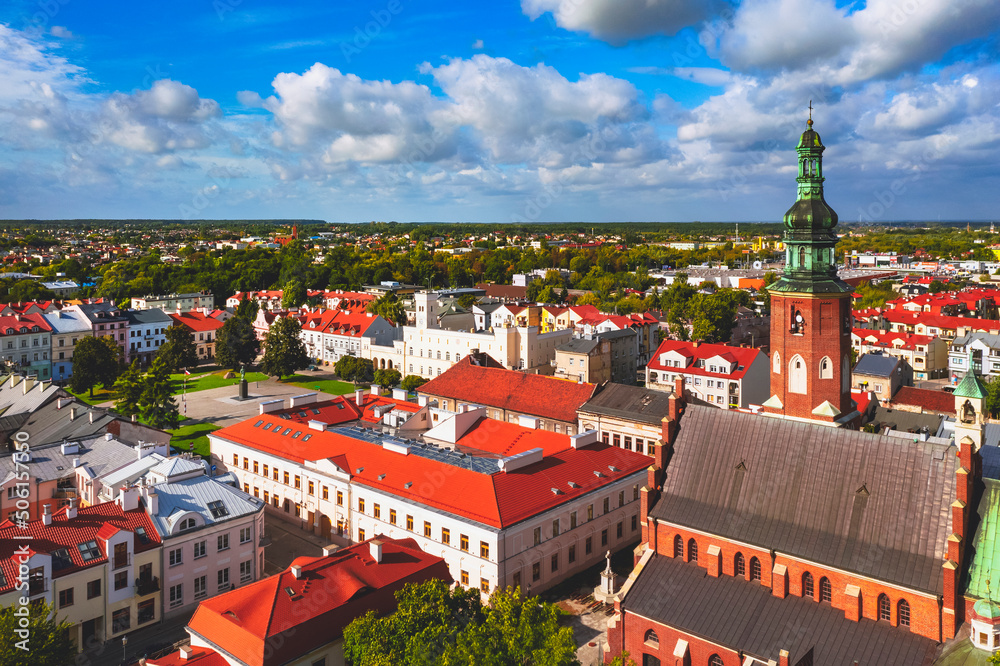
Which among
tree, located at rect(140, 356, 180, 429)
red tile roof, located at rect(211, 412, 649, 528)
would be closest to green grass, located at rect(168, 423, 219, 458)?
tree, located at rect(140, 356, 180, 429)

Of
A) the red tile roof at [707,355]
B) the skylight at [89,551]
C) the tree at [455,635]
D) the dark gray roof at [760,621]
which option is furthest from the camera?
the red tile roof at [707,355]

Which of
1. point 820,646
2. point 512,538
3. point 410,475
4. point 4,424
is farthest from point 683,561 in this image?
point 4,424

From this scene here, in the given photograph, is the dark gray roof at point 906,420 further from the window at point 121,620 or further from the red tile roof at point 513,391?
the window at point 121,620

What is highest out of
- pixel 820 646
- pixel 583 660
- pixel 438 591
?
pixel 438 591

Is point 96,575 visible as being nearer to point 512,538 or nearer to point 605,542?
point 512,538

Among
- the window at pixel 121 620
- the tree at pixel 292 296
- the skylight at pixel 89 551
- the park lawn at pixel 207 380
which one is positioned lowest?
the window at pixel 121 620

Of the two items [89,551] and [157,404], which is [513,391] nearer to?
[157,404]

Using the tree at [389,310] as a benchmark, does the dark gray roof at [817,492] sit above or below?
below

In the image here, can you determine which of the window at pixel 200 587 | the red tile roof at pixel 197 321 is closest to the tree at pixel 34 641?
the window at pixel 200 587
